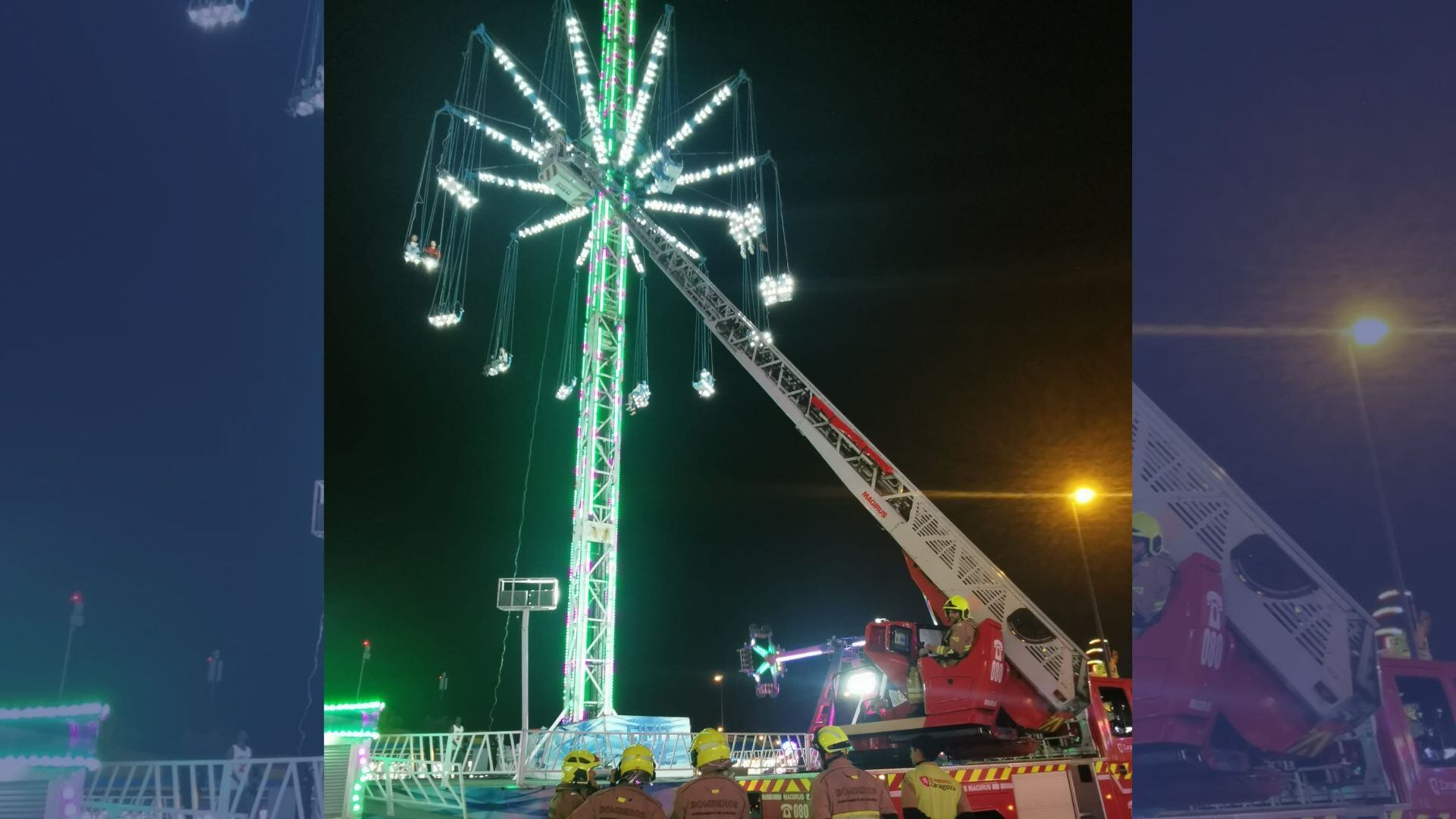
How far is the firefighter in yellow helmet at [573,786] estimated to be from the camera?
A: 7.04 metres

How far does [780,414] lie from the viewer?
33.1 metres

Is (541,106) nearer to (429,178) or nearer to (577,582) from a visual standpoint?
(429,178)

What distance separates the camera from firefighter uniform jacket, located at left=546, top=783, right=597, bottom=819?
701cm

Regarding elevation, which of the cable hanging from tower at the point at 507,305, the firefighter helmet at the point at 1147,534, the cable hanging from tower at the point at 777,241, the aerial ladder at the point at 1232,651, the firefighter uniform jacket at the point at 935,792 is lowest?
the firefighter uniform jacket at the point at 935,792

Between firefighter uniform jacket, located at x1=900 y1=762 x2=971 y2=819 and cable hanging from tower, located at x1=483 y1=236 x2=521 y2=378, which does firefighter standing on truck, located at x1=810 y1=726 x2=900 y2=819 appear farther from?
cable hanging from tower, located at x1=483 y1=236 x2=521 y2=378

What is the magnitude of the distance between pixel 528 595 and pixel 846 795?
9439 millimetres

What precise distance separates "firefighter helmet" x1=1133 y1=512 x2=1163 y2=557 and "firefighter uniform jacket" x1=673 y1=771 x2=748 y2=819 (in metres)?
3.07

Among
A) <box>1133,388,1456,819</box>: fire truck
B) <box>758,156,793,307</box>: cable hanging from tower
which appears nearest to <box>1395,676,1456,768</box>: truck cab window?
<box>1133,388,1456,819</box>: fire truck

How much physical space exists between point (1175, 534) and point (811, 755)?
9422 millimetres

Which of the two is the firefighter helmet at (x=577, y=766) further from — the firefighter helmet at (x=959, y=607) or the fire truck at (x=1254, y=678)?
the firefighter helmet at (x=959, y=607)

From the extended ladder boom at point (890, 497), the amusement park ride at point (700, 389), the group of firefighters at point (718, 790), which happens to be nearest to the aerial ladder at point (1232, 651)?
the group of firefighters at point (718, 790)

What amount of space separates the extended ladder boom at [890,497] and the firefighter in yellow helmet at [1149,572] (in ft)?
19.7

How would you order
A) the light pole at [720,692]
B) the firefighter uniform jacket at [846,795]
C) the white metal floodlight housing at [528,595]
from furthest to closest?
the light pole at [720,692]
the white metal floodlight housing at [528,595]
the firefighter uniform jacket at [846,795]

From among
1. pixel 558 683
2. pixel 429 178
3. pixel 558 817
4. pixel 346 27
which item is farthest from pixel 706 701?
pixel 558 817
